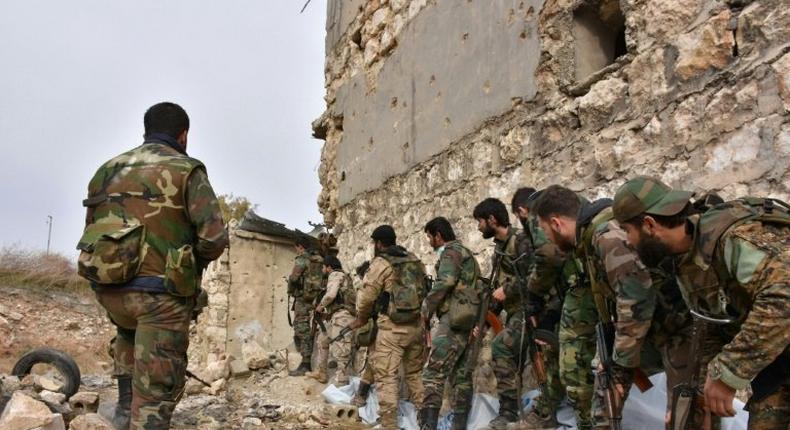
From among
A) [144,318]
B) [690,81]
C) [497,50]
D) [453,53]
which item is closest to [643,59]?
[690,81]

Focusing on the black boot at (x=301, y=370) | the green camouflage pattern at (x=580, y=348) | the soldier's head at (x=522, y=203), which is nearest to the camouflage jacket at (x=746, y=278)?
the green camouflage pattern at (x=580, y=348)

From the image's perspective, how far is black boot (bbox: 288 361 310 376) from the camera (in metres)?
8.05

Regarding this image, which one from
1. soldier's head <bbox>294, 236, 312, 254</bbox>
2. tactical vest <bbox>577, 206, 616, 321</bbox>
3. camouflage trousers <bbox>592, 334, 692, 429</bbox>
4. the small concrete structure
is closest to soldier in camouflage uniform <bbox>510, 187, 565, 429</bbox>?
tactical vest <bbox>577, 206, 616, 321</bbox>

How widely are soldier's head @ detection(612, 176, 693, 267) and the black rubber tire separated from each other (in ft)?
13.9

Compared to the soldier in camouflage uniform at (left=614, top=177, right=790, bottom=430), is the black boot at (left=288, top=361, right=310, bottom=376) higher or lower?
lower

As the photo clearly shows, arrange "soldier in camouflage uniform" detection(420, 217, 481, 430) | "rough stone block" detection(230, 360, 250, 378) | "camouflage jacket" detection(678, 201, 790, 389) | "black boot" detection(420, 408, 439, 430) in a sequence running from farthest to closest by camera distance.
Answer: "rough stone block" detection(230, 360, 250, 378) → "black boot" detection(420, 408, 439, 430) → "soldier in camouflage uniform" detection(420, 217, 481, 430) → "camouflage jacket" detection(678, 201, 790, 389)

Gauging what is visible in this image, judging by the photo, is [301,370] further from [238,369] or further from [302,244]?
→ [302,244]

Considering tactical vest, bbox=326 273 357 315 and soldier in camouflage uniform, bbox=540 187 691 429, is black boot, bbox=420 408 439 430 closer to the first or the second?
soldier in camouflage uniform, bbox=540 187 691 429

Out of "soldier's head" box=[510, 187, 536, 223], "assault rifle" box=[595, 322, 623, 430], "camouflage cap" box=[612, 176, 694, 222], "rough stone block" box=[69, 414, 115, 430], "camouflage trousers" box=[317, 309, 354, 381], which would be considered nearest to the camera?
"camouflage cap" box=[612, 176, 694, 222]

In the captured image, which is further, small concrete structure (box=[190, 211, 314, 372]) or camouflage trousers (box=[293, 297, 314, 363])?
small concrete structure (box=[190, 211, 314, 372])

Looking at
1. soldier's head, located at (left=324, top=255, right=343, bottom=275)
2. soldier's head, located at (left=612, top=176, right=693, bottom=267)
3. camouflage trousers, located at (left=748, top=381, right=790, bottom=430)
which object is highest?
soldier's head, located at (left=324, top=255, right=343, bottom=275)

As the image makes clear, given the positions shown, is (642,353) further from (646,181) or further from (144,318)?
(144,318)

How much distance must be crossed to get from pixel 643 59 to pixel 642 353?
5.75 ft

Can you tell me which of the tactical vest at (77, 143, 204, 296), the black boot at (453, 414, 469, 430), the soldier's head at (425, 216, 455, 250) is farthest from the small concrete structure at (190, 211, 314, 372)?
the tactical vest at (77, 143, 204, 296)
